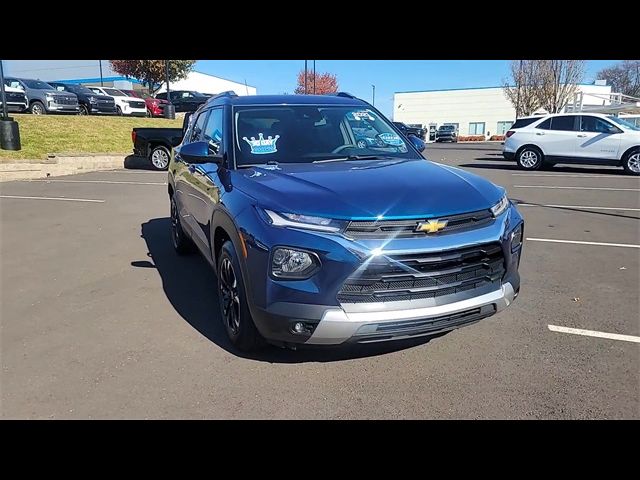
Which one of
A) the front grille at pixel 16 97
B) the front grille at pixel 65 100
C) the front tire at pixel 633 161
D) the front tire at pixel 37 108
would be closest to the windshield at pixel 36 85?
the front tire at pixel 37 108

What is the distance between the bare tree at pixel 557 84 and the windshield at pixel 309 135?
3865 cm

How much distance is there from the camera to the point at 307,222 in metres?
2.81

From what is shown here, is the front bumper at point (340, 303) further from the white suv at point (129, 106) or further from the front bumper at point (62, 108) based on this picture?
the white suv at point (129, 106)

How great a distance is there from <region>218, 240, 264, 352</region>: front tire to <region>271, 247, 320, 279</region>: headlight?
418 millimetres

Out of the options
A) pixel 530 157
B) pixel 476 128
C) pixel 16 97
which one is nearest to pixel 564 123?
pixel 530 157

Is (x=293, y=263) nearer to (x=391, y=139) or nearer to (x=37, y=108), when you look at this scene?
(x=391, y=139)

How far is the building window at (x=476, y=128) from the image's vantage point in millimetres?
65375

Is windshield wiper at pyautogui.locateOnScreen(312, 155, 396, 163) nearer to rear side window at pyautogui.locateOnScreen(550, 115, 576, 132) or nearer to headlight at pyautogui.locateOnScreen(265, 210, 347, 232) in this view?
headlight at pyautogui.locateOnScreen(265, 210, 347, 232)

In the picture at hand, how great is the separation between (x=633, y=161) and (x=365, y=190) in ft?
48.8

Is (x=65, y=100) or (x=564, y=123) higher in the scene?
(x=65, y=100)

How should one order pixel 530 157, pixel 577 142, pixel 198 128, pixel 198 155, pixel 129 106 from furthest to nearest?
pixel 129 106 < pixel 530 157 < pixel 577 142 < pixel 198 128 < pixel 198 155
